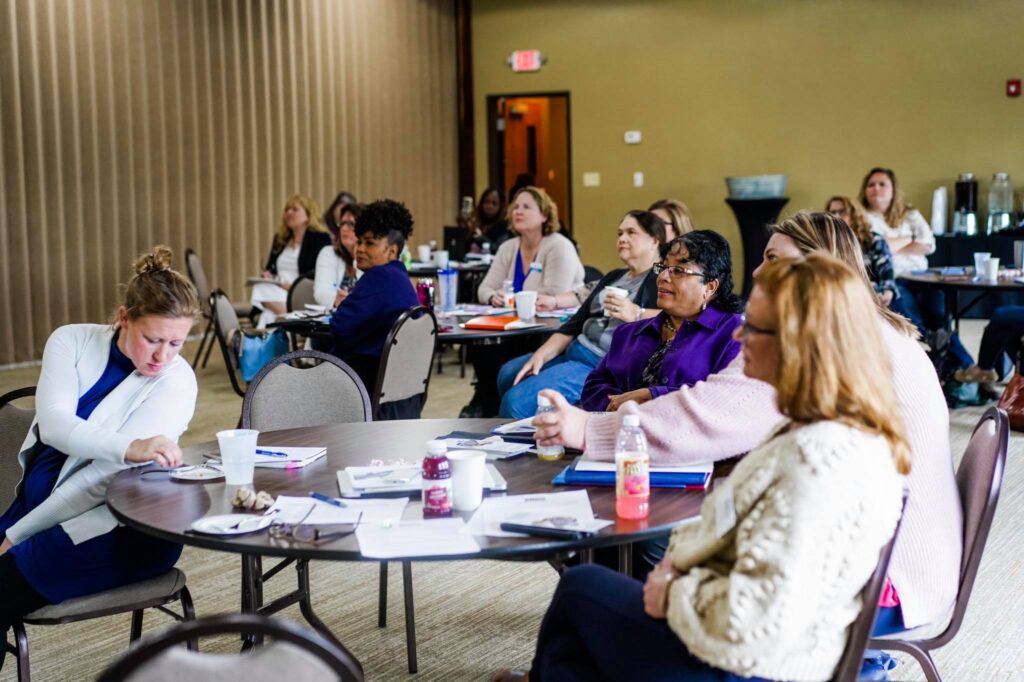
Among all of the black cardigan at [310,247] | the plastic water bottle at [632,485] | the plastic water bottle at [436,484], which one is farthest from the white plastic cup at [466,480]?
the black cardigan at [310,247]

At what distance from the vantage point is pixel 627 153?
12328mm

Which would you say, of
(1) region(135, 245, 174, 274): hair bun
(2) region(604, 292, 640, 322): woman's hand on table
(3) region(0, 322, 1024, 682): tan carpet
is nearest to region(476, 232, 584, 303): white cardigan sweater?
(2) region(604, 292, 640, 322): woman's hand on table

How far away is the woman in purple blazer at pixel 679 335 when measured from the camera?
2879mm

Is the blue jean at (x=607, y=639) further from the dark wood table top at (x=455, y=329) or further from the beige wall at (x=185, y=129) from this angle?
the beige wall at (x=185, y=129)

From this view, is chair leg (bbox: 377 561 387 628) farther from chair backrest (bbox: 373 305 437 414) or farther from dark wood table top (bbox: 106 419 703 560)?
chair backrest (bbox: 373 305 437 414)

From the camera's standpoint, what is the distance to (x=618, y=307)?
3.97 meters

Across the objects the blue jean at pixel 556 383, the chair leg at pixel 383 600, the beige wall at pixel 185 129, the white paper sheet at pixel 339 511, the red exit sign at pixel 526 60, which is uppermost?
the red exit sign at pixel 526 60

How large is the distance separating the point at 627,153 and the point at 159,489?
10.5m

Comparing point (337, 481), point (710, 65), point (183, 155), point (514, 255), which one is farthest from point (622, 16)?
point (337, 481)

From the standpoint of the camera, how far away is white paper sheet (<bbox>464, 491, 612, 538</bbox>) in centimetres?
193

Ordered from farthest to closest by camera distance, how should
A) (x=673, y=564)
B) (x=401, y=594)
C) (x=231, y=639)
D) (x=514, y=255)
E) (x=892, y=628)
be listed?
(x=514, y=255) → (x=401, y=594) → (x=231, y=639) → (x=892, y=628) → (x=673, y=564)

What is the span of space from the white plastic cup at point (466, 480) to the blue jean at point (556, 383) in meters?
2.08

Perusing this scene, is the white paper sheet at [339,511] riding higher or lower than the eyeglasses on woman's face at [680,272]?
lower

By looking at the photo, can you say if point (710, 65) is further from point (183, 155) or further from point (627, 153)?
point (183, 155)
